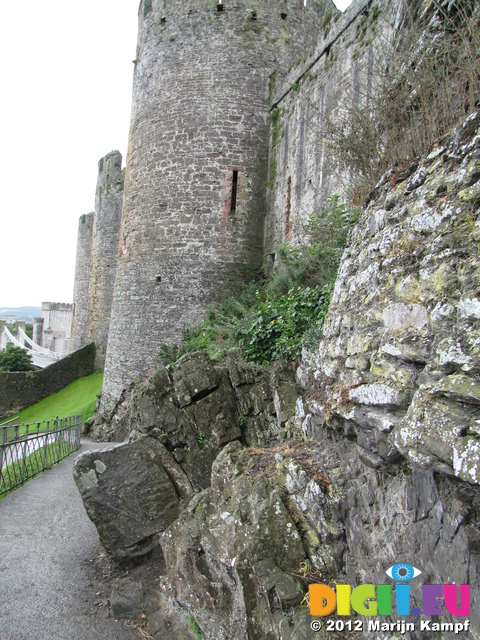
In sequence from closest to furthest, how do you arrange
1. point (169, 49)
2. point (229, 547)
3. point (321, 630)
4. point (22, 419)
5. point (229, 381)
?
1. point (321, 630)
2. point (229, 547)
3. point (229, 381)
4. point (169, 49)
5. point (22, 419)

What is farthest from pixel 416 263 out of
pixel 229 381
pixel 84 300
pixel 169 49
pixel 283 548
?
→ pixel 84 300

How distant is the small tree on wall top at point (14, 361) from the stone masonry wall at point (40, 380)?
0.80 metres

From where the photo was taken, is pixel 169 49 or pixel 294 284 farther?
pixel 169 49

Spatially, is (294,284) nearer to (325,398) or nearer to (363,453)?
(325,398)

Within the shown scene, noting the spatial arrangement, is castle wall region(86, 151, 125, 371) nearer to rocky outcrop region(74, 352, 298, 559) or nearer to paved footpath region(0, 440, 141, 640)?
paved footpath region(0, 440, 141, 640)

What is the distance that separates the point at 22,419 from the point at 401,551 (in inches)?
728

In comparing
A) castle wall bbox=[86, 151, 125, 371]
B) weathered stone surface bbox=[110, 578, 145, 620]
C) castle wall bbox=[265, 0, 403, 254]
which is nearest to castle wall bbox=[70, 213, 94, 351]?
castle wall bbox=[86, 151, 125, 371]

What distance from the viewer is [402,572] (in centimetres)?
269

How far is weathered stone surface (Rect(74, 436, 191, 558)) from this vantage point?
557 cm

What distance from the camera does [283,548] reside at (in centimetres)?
355

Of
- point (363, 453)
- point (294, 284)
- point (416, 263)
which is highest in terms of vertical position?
point (294, 284)

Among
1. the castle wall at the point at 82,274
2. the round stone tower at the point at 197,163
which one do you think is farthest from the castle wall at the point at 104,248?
the round stone tower at the point at 197,163

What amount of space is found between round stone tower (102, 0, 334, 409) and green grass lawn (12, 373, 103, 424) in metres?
4.99

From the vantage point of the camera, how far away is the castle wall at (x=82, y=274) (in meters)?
25.2
